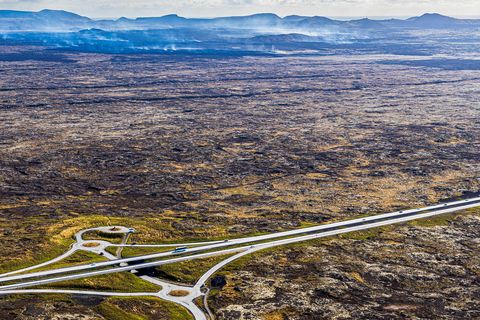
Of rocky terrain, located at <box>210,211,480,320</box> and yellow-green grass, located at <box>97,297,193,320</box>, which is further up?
yellow-green grass, located at <box>97,297,193,320</box>

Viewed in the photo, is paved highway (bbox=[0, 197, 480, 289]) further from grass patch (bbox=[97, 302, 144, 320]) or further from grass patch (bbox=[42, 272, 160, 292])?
grass patch (bbox=[97, 302, 144, 320])

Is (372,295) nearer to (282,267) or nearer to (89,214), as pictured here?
(282,267)

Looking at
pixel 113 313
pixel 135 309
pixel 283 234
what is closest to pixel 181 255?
pixel 135 309

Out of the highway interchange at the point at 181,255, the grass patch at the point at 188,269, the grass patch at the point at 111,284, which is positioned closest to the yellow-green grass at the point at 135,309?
the highway interchange at the point at 181,255

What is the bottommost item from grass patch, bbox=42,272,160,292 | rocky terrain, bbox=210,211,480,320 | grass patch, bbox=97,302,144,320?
rocky terrain, bbox=210,211,480,320

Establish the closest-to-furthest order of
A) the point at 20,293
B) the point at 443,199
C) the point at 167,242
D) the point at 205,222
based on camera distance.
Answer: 1. the point at 20,293
2. the point at 167,242
3. the point at 205,222
4. the point at 443,199

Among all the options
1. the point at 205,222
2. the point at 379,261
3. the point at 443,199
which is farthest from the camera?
the point at 443,199

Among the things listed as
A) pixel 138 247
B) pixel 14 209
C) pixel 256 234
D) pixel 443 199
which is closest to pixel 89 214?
pixel 14 209

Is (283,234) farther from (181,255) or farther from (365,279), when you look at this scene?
(365,279)

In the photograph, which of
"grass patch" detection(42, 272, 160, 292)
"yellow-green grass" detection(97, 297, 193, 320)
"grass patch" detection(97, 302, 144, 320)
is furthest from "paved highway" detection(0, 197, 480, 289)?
"grass patch" detection(97, 302, 144, 320)
